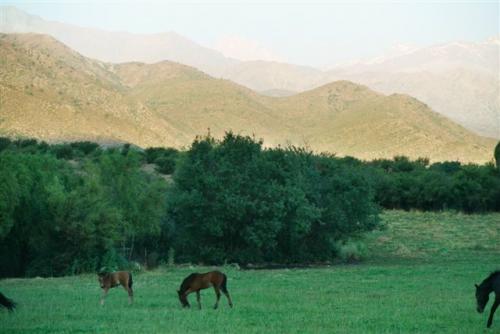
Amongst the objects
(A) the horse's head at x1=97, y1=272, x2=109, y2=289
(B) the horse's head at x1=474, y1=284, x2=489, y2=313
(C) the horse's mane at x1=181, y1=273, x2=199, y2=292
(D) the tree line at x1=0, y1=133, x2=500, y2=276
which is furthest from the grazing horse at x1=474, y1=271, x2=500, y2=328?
(D) the tree line at x1=0, y1=133, x2=500, y2=276

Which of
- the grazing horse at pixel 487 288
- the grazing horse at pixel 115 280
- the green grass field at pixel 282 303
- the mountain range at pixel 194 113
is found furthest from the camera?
the mountain range at pixel 194 113

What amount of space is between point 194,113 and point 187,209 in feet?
360

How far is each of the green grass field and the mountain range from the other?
61.9 meters

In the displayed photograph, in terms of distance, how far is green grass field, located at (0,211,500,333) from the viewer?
59.0 ft

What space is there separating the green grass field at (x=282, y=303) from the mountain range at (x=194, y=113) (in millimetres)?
61888

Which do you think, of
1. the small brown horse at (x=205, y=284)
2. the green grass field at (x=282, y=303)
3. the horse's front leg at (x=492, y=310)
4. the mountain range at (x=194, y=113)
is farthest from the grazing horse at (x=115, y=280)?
the mountain range at (x=194, y=113)

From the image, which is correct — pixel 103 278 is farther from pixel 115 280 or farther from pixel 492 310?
pixel 492 310

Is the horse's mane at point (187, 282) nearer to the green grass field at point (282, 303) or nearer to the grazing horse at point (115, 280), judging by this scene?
the green grass field at point (282, 303)

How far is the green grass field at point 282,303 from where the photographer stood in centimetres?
1798

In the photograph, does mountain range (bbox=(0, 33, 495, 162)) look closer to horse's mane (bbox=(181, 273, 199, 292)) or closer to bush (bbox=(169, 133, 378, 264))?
bush (bbox=(169, 133, 378, 264))

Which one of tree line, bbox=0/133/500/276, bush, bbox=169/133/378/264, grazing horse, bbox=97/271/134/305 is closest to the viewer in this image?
grazing horse, bbox=97/271/134/305

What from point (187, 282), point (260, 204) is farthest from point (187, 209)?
point (187, 282)

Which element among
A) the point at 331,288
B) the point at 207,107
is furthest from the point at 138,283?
the point at 207,107

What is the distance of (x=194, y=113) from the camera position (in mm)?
151750
